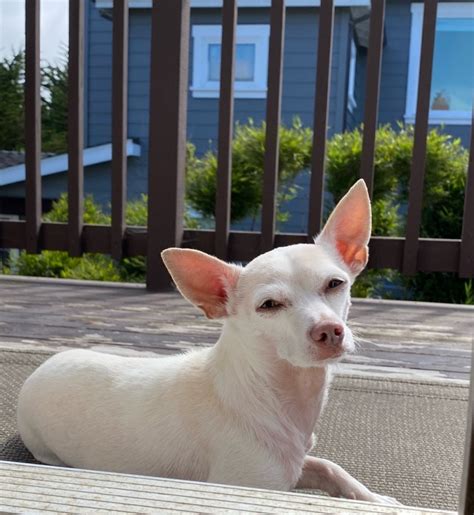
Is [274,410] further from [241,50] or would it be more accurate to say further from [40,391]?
[241,50]

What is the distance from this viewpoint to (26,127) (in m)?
3.29

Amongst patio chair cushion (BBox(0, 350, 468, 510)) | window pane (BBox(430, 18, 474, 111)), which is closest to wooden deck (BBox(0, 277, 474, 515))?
patio chair cushion (BBox(0, 350, 468, 510))

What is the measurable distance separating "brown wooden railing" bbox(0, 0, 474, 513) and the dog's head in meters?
1.83

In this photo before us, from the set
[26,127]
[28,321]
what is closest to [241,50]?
[26,127]

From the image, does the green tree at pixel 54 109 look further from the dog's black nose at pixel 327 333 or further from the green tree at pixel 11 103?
the dog's black nose at pixel 327 333

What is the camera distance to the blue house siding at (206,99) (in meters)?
7.86

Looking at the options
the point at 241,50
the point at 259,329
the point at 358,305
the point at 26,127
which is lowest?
the point at 358,305

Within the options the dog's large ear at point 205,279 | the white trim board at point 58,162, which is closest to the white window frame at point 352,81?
the white trim board at point 58,162

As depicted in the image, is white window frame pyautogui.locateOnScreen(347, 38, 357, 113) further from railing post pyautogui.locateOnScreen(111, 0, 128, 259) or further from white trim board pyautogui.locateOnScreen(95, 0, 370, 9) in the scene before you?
railing post pyautogui.locateOnScreen(111, 0, 128, 259)

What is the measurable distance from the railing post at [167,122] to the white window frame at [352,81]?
5202mm

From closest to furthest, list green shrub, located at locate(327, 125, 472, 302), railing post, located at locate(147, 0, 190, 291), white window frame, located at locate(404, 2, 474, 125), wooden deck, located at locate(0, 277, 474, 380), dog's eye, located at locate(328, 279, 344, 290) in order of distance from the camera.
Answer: dog's eye, located at locate(328, 279, 344, 290), wooden deck, located at locate(0, 277, 474, 380), railing post, located at locate(147, 0, 190, 291), green shrub, located at locate(327, 125, 472, 302), white window frame, located at locate(404, 2, 474, 125)

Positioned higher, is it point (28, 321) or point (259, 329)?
point (259, 329)

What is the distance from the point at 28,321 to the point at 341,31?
648cm

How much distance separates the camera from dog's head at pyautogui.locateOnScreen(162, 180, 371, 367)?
1.08m
